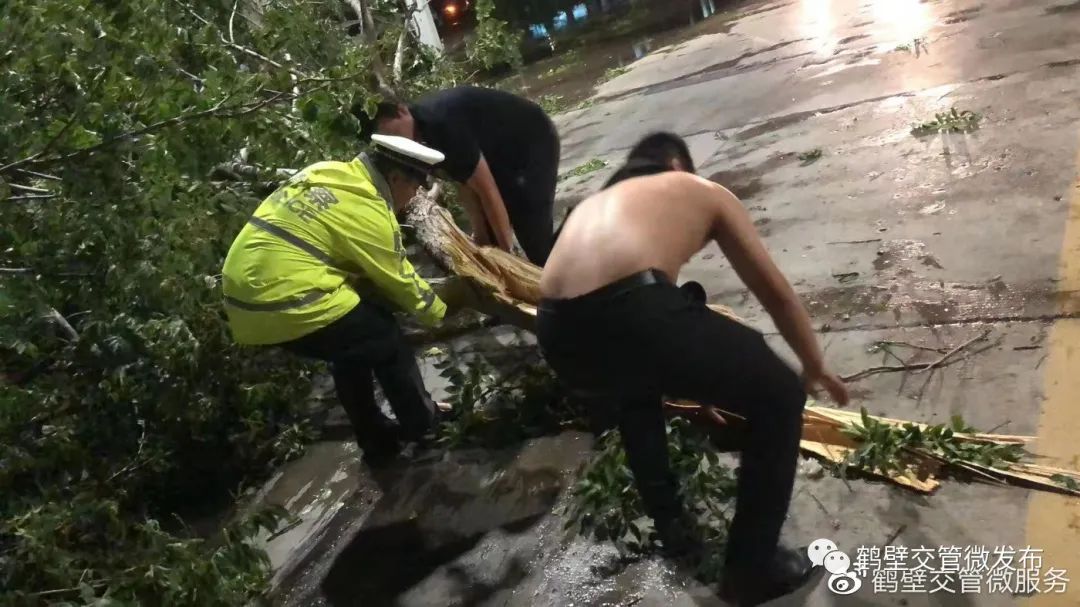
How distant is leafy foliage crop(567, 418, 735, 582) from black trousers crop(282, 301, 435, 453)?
984mm

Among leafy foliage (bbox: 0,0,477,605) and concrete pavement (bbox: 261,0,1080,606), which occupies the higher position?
leafy foliage (bbox: 0,0,477,605)

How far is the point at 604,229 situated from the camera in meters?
1.97

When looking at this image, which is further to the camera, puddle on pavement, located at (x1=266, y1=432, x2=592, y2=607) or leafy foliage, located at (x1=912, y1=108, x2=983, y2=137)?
leafy foliage, located at (x1=912, y1=108, x2=983, y2=137)

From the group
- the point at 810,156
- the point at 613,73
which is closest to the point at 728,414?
the point at 810,156

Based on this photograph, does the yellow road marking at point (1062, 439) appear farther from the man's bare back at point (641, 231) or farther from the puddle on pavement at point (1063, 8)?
the puddle on pavement at point (1063, 8)

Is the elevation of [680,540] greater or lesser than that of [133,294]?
lesser


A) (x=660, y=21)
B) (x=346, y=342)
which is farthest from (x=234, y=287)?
(x=660, y=21)

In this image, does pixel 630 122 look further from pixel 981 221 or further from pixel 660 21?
pixel 660 21

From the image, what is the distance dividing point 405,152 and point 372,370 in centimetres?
110

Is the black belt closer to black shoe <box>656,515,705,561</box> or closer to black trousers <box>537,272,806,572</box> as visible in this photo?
black trousers <box>537,272,806,572</box>

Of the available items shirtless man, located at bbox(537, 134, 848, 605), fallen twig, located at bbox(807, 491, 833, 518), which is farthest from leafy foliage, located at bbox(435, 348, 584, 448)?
shirtless man, located at bbox(537, 134, 848, 605)

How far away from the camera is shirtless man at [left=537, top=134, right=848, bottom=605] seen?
1.93m

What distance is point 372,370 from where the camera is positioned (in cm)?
358

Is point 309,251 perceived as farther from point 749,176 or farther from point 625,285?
point 749,176
